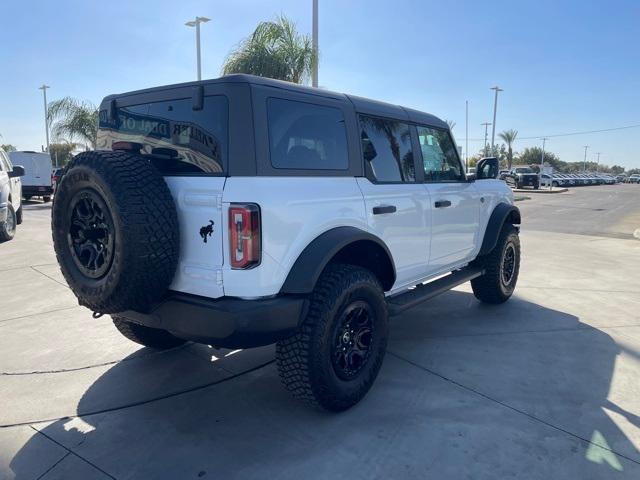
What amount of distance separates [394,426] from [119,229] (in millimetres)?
1941

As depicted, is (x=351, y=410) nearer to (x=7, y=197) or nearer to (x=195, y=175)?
(x=195, y=175)

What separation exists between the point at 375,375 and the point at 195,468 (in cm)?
131

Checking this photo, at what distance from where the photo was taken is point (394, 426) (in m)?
2.90

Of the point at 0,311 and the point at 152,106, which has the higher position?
the point at 152,106

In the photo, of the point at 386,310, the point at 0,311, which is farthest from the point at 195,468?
the point at 0,311

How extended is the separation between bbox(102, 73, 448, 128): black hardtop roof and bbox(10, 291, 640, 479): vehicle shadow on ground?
6.52 ft

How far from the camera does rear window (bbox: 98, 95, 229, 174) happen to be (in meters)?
2.65

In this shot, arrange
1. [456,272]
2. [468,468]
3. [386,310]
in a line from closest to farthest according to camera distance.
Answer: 1. [468,468]
2. [386,310]
3. [456,272]

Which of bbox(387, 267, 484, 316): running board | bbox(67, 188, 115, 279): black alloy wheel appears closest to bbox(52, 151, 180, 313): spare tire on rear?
bbox(67, 188, 115, 279): black alloy wheel

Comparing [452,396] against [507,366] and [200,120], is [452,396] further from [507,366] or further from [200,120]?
[200,120]

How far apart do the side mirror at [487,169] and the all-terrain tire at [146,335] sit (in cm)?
330

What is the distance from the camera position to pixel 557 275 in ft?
23.1

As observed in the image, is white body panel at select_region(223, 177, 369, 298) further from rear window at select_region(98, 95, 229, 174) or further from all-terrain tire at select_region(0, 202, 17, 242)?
all-terrain tire at select_region(0, 202, 17, 242)

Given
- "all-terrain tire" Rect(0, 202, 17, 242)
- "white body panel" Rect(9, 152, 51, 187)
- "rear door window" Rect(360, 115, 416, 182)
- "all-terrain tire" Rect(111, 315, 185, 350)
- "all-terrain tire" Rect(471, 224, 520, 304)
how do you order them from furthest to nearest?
"white body panel" Rect(9, 152, 51, 187) < "all-terrain tire" Rect(0, 202, 17, 242) < "all-terrain tire" Rect(471, 224, 520, 304) < "all-terrain tire" Rect(111, 315, 185, 350) < "rear door window" Rect(360, 115, 416, 182)
